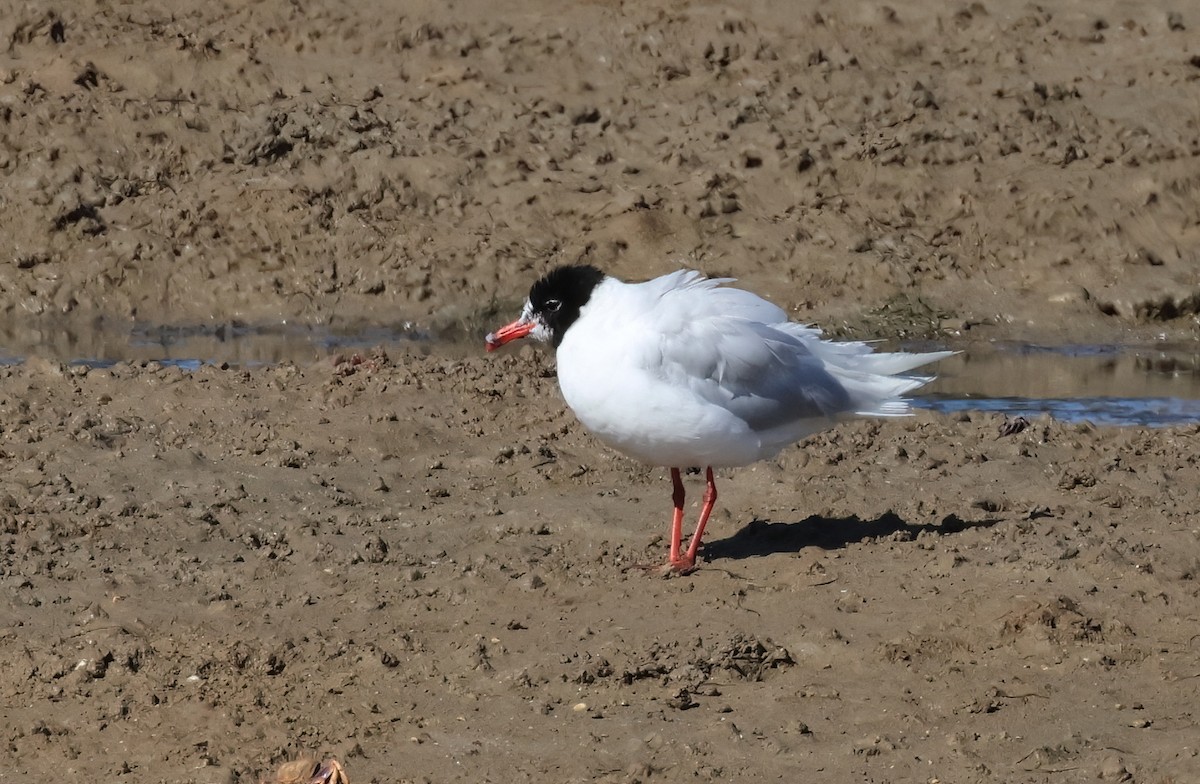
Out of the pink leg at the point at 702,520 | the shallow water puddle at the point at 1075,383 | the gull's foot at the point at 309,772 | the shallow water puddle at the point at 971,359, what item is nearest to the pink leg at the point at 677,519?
the pink leg at the point at 702,520

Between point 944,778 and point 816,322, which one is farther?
point 816,322

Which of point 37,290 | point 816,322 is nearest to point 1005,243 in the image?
point 816,322

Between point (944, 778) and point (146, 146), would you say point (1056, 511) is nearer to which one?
point (944, 778)

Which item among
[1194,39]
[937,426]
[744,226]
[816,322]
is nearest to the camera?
[937,426]

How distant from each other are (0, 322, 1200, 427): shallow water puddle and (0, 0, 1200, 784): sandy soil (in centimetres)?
25

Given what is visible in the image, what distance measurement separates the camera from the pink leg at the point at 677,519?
24.8ft

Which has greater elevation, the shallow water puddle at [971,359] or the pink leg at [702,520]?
the pink leg at [702,520]

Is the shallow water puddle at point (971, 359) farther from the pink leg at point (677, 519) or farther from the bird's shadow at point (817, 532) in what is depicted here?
the pink leg at point (677, 519)

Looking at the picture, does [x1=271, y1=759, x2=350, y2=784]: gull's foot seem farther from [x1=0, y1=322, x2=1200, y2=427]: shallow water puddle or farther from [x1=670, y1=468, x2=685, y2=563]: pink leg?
[x1=0, y1=322, x2=1200, y2=427]: shallow water puddle

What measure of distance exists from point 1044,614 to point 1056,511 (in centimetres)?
167

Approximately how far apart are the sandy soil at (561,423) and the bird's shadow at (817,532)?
0.12 ft

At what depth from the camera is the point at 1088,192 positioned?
1479 centimetres

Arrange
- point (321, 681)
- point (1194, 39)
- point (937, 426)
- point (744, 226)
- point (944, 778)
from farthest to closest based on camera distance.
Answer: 1. point (1194, 39)
2. point (744, 226)
3. point (937, 426)
4. point (321, 681)
5. point (944, 778)

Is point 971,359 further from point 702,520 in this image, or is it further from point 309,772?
point 309,772
